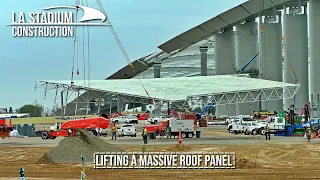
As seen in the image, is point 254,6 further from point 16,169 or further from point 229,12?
point 16,169

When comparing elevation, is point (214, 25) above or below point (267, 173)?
above

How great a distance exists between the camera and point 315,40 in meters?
125

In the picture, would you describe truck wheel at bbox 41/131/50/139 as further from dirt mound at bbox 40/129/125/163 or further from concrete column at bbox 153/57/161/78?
concrete column at bbox 153/57/161/78

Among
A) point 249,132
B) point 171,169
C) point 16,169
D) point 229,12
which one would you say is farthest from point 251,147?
point 229,12

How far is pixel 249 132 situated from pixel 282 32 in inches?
2706

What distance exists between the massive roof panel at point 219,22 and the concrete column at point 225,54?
7.80 feet

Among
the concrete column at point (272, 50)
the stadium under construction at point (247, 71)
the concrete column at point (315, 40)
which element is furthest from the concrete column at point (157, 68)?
the concrete column at point (315, 40)

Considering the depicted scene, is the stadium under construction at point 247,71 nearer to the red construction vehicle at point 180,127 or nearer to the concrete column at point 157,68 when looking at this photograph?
the concrete column at point 157,68

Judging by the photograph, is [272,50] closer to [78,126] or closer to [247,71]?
[247,71]

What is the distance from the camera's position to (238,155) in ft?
139

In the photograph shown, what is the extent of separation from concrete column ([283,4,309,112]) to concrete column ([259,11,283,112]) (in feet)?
27.9

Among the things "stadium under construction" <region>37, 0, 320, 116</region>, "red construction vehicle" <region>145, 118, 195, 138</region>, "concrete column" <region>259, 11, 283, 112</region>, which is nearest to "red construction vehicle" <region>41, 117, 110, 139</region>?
"red construction vehicle" <region>145, 118, 195, 138</region>

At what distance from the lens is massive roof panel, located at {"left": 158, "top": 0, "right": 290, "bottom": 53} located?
141587 mm

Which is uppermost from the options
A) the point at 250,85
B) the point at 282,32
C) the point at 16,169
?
the point at 282,32
